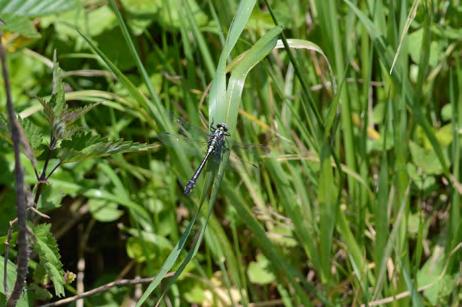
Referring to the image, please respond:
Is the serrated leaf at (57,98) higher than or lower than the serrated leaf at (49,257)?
higher

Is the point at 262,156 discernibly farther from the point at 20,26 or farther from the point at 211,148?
the point at 20,26

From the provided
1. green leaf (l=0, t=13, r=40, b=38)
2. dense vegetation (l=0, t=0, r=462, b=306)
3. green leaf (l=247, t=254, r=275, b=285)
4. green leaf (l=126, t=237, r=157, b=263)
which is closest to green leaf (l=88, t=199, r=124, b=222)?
dense vegetation (l=0, t=0, r=462, b=306)

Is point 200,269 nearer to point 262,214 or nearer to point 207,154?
point 262,214

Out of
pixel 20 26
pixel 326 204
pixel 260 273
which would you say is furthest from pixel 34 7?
pixel 260 273

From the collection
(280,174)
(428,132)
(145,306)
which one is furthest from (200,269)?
(428,132)

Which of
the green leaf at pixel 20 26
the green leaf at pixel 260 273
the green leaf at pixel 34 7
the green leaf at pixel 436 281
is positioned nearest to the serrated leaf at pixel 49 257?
the green leaf at pixel 20 26

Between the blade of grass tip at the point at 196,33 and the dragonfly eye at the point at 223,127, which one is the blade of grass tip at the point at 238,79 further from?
the blade of grass tip at the point at 196,33
